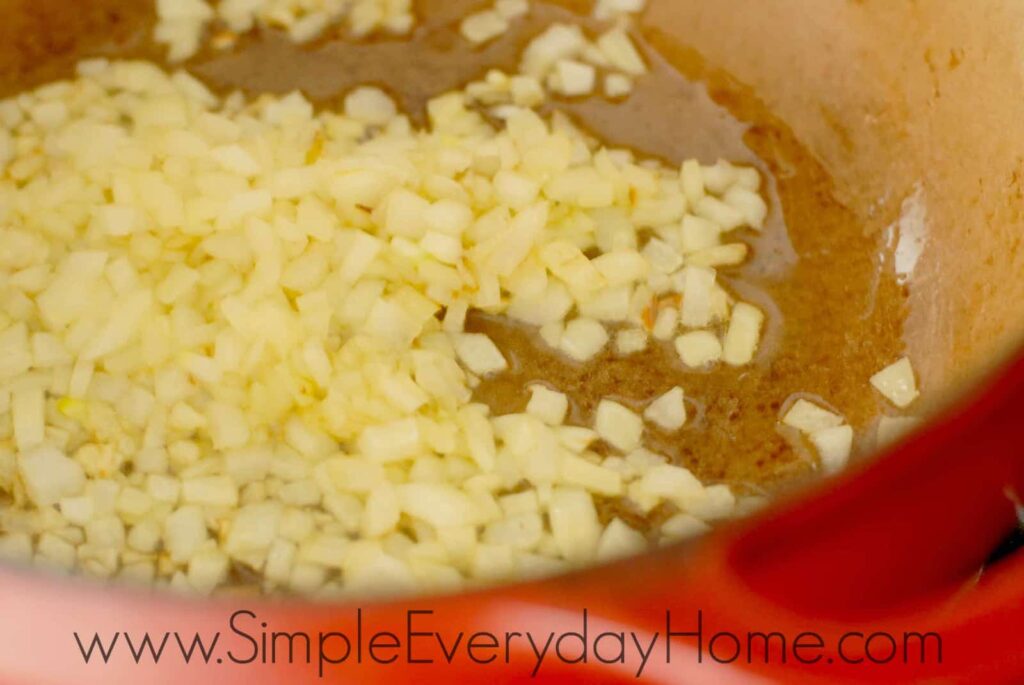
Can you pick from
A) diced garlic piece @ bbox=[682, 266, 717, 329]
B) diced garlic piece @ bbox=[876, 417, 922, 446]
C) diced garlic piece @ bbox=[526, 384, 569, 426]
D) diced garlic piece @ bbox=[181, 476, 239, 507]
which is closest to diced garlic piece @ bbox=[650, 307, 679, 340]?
diced garlic piece @ bbox=[682, 266, 717, 329]

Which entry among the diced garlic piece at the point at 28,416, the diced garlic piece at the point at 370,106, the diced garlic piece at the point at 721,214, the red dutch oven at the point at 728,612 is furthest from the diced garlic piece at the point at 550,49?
the red dutch oven at the point at 728,612

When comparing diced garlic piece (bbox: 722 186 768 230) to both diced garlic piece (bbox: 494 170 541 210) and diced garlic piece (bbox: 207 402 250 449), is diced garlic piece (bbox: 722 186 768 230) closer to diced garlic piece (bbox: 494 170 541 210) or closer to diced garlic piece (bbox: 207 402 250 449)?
diced garlic piece (bbox: 494 170 541 210)

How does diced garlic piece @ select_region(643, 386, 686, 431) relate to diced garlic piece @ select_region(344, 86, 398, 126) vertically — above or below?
below

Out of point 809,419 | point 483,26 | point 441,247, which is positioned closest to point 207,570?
point 441,247

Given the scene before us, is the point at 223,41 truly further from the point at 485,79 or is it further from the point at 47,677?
the point at 47,677

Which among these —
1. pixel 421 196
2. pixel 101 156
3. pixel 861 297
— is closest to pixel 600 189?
pixel 421 196

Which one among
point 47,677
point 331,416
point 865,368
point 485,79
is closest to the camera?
point 47,677
